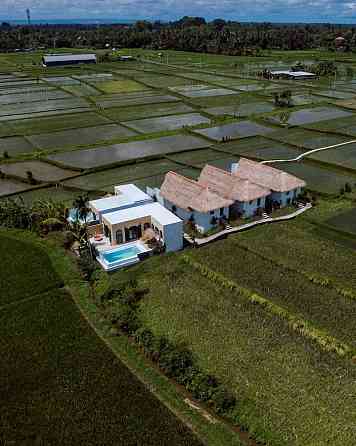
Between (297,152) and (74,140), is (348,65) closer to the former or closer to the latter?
(297,152)

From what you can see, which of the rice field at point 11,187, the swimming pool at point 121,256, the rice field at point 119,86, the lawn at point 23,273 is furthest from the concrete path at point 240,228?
the rice field at point 119,86

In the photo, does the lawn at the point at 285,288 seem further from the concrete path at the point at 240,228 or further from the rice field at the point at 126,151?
the rice field at the point at 126,151

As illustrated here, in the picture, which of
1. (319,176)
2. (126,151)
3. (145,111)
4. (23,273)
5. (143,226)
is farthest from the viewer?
(145,111)

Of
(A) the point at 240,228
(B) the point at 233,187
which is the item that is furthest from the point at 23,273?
(B) the point at 233,187

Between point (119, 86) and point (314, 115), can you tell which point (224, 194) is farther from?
point (119, 86)

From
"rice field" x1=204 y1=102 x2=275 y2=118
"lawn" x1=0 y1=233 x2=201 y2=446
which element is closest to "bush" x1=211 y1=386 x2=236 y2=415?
"lawn" x1=0 y1=233 x2=201 y2=446

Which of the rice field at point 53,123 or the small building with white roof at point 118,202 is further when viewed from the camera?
→ the rice field at point 53,123

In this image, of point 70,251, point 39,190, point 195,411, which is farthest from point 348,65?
point 195,411
